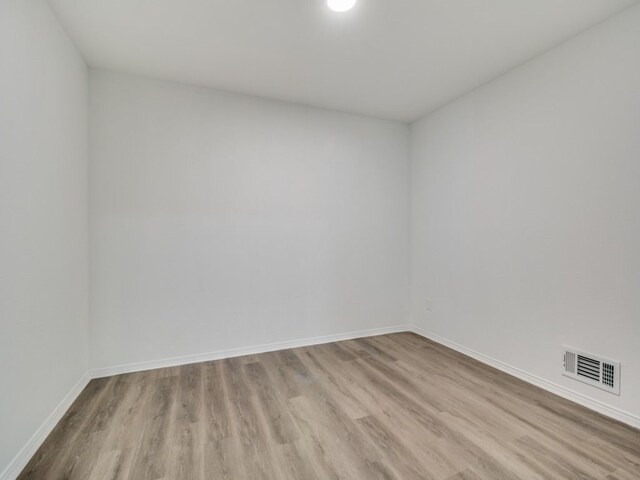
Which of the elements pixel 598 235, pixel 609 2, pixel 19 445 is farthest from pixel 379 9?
pixel 19 445

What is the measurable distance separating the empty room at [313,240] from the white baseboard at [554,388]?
2 cm

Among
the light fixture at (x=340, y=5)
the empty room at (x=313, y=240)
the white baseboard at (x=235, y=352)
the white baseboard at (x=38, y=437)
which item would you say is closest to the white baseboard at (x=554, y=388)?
the empty room at (x=313, y=240)

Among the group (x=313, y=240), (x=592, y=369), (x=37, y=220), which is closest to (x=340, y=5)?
(x=313, y=240)

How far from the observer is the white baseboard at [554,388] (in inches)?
74.9

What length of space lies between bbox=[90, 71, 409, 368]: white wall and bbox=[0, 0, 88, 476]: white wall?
0.29 metres

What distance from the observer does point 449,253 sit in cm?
325

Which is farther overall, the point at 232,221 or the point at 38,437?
the point at 232,221

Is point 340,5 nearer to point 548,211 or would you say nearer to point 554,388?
point 548,211

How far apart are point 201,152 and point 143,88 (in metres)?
0.72

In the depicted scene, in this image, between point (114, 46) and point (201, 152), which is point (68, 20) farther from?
point (201, 152)

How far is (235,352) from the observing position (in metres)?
2.99

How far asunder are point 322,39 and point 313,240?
74.3 inches

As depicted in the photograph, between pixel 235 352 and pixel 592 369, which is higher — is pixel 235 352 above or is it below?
below

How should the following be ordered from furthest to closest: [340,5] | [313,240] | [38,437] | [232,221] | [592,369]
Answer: [313,240] < [232,221] < [592,369] < [340,5] < [38,437]
